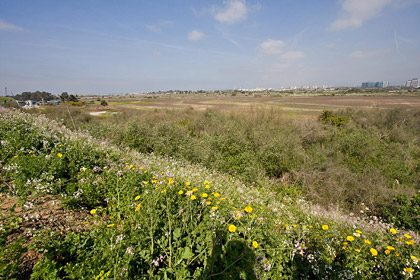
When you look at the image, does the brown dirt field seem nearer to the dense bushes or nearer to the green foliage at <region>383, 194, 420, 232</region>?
the dense bushes

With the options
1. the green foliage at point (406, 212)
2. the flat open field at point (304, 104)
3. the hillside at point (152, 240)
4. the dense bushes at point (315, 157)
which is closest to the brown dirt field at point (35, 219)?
the hillside at point (152, 240)

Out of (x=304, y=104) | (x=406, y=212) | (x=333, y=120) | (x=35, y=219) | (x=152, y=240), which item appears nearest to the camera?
(x=152, y=240)

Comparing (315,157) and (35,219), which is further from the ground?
(35,219)

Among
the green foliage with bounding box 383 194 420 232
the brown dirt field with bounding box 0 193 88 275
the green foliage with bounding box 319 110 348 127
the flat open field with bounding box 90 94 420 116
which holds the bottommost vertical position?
the green foliage with bounding box 383 194 420 232

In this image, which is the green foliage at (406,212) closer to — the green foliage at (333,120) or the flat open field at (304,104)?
the green foliage at (333,120)

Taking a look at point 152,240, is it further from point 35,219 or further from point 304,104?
point 304,104

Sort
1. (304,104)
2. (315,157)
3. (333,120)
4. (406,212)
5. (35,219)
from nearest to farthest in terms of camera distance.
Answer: (35,219) → (406,212) → (315,157) → (333,120) → (304,104)

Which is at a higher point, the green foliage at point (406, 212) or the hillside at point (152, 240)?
the hillside at point (152, 240)

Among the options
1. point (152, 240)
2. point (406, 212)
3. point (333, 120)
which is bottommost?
point (406, 212)

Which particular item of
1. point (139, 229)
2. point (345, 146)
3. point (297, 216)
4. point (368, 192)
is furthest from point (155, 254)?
point (345, 146)

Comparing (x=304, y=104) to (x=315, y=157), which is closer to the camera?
(x=315, y=157)

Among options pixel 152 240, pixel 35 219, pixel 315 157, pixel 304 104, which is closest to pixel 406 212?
pixel 315 157

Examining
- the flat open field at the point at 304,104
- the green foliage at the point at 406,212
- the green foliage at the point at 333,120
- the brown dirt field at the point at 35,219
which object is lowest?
the green foliage at the point at 406,212

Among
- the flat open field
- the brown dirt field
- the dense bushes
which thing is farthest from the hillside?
the flat open field
